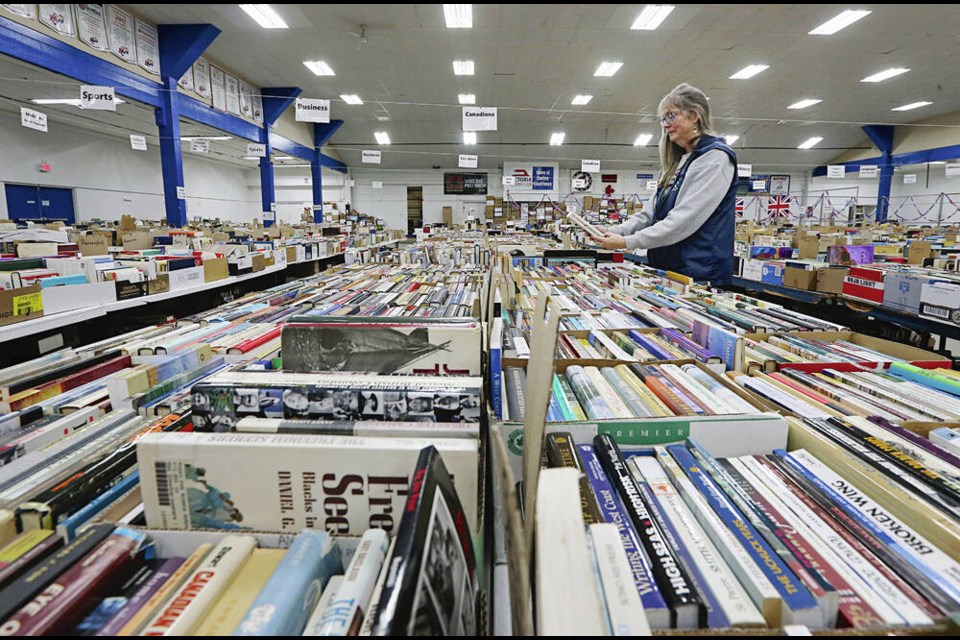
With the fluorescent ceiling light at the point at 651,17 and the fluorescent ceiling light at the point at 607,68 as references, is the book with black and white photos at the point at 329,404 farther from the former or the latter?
the fluorescent ceiling light at the point at 607,68

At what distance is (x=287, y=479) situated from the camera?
29.0 inches

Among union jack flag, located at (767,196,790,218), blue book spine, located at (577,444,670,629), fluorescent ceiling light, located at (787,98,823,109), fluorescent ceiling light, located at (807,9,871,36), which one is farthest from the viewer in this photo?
union jack flag, located at (767,196,790,218)

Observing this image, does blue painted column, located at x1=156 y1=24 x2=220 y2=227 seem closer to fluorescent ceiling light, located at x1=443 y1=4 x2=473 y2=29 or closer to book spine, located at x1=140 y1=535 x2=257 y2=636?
fluorescent ceiling light, located at x1=443 y1=4 x2=473 y2=29

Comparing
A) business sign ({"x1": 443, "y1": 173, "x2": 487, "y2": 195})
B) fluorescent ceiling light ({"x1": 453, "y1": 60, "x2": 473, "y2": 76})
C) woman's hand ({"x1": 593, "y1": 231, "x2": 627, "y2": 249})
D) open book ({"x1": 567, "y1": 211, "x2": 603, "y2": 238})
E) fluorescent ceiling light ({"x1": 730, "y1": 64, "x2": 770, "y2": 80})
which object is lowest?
woman's hand ({"x1": 593, "y1": 231, "x2": 627, "y2": 249})

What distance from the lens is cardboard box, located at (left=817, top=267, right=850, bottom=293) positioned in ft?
13.4

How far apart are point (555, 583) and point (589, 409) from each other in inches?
31.8

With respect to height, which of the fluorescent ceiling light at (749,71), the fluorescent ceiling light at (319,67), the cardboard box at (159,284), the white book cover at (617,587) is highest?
the fluorescent ceiling light at (319,67)

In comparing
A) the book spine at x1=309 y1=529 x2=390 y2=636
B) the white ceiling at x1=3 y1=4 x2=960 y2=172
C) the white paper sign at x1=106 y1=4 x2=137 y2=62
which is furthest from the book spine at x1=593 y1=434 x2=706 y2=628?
the white paper sign at x1=106 y1=4 x2=137 y2=62

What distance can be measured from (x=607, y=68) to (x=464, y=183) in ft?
37.8

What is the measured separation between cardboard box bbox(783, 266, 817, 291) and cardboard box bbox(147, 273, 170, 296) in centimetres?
541

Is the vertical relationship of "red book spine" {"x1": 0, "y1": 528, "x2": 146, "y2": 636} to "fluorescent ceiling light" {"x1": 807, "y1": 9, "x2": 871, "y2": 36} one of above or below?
below

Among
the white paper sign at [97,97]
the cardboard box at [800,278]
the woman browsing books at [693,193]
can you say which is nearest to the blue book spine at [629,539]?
the woman browsing books at [693,193]

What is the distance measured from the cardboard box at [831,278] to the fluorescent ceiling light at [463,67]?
7.05 meters

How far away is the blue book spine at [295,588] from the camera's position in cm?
55
